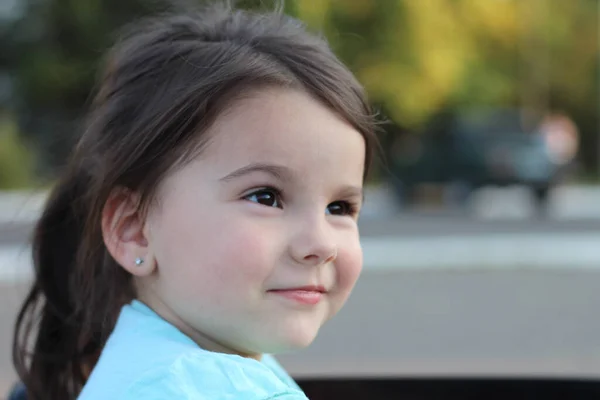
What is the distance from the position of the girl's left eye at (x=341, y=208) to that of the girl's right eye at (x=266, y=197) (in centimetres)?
A: 10

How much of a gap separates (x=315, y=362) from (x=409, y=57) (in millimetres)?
13980

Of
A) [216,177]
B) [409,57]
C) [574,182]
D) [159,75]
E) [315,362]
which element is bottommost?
[315,362]

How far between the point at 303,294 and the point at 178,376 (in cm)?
26

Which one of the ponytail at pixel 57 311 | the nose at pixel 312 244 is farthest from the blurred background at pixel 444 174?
the nose at pixel 312 244

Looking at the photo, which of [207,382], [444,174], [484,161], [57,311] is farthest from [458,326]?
[444,174]

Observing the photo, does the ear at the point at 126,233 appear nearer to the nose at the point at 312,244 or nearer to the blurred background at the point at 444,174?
the nose at the point at 312,244

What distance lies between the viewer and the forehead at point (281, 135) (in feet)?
3.86

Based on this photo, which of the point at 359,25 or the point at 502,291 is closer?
the point at 502,291

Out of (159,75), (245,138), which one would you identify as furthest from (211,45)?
(245,138)

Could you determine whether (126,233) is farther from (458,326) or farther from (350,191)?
(458,326)

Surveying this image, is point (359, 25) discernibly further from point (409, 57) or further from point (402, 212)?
point (402, 212)

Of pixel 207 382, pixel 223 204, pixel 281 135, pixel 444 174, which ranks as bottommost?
pixel 207 382

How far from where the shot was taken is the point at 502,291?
6680 millimetres

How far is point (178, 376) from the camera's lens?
100 cm
